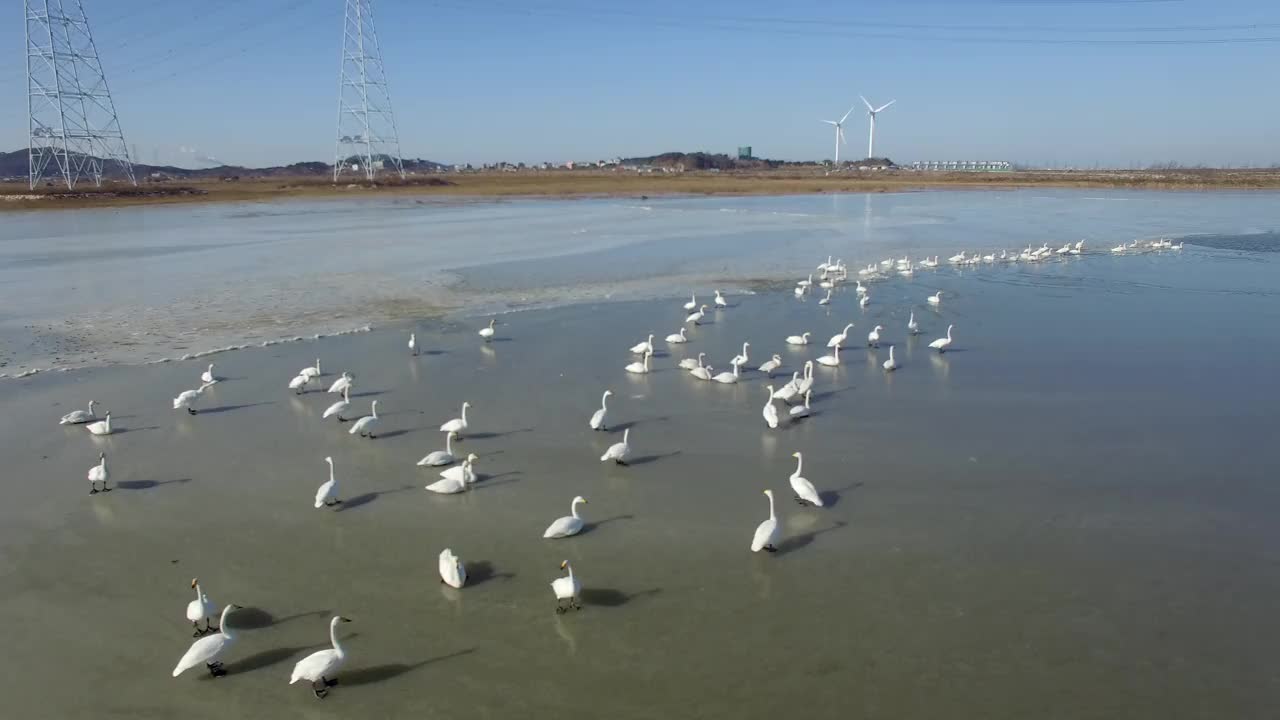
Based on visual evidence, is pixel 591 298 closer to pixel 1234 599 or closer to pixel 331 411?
pixel 331 411

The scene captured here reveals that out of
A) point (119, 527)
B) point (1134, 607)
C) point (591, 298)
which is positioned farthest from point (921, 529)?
point (591, 298)

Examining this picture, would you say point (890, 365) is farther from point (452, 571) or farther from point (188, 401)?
point (188, 401)

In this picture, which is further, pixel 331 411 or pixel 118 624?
pixel 331 411

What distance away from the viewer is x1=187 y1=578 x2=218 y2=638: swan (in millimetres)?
6727

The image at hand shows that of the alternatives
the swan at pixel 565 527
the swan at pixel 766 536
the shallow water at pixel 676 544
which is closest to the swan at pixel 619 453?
the shallow water at pixel 676 544

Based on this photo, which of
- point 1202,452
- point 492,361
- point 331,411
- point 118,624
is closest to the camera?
point 118,624

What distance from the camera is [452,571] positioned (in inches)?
291

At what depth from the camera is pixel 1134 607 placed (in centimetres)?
705

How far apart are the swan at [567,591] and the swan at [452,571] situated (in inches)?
33.0

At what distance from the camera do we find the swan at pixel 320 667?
20.0 ft

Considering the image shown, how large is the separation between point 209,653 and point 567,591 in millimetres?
2686

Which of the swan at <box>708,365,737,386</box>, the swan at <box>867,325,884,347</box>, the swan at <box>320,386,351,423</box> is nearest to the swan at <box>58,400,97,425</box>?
the swan at <box>320,386,351,423</box>

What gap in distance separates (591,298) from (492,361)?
644 cm

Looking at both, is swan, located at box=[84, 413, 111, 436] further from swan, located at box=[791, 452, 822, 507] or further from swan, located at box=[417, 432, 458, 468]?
swan, located at box=[791, 452, 822, 507]
